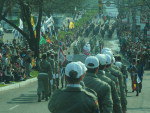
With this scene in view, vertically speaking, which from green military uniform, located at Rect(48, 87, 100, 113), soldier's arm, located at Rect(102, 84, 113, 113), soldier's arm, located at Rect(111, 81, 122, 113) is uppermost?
green military uniform, located at Rect(48, 87, 100, 113)

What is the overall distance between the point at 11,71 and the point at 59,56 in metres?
2.39

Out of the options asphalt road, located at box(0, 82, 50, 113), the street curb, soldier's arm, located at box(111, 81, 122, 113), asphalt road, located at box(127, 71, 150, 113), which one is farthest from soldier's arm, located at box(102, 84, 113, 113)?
the street curb

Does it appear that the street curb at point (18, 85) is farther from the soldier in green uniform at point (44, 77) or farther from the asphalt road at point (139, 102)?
the asphalt road at point (139, 102)

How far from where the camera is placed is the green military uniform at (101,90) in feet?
26.1

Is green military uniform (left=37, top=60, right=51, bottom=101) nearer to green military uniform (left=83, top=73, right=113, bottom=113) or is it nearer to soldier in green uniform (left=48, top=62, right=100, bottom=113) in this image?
green military uniform (left=83, top=73, right=113, bottom=113)

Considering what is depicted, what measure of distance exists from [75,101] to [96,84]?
1566 millimetres

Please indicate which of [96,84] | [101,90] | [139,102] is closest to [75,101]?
[101,90]

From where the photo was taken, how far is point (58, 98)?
7.02m

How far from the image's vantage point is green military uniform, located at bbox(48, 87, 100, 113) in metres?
6.92

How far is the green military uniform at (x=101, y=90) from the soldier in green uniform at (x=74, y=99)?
92 centimetres

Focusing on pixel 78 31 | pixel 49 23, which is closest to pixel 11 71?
pixel 49 23

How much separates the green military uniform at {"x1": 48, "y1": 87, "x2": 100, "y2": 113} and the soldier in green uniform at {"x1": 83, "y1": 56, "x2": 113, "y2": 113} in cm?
108

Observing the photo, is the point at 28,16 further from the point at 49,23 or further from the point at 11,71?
the point at 11,71

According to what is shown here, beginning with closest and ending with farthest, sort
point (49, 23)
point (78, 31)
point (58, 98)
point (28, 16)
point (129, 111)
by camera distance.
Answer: point (58, 98) < point (129, 111) < point (28, 16) < point (49, 23) < point (78, 31)
